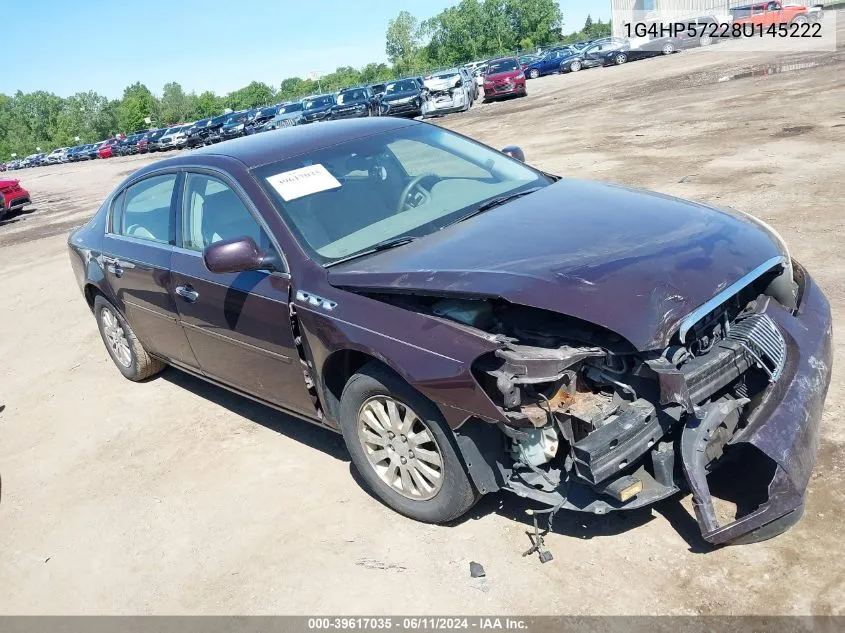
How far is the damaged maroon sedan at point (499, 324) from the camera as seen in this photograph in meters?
2.87

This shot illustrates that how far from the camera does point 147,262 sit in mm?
4820

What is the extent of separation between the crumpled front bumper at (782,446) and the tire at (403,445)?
3.14 feet

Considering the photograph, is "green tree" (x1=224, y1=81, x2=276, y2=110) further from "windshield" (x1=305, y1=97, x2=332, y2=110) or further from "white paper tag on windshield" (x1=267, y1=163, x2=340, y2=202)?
"white paper tag on windshield" (x1=267, y1=163, x2=340, y2=202)

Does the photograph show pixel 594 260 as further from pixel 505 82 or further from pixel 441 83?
pixel 505 82

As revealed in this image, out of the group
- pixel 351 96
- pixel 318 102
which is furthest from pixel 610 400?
pixel 318 102

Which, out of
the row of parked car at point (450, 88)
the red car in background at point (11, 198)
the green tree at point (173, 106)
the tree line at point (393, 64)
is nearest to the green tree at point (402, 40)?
the tree line at point (393, 64)

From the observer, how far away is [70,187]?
3169 centimetres

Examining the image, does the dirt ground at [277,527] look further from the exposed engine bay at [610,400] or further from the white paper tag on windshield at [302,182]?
the white paper tag on windshield at [302,182]

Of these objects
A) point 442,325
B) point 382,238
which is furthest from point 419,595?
point 382,238

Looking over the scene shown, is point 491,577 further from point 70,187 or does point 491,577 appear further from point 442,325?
point 70,187

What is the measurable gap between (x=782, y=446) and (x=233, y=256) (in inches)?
101

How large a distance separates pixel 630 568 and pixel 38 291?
938cm

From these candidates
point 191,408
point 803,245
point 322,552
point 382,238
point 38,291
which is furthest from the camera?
point 38,291

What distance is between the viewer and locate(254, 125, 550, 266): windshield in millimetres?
3836
